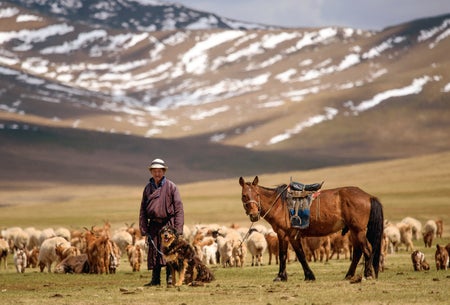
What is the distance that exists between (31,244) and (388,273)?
87.0 feet

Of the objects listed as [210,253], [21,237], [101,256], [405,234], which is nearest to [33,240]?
[21,237]

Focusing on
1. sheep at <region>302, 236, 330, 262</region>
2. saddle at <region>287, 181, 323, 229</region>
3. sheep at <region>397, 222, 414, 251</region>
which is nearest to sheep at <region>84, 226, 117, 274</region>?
saddle at <region>287, 181, 323, 229</region>

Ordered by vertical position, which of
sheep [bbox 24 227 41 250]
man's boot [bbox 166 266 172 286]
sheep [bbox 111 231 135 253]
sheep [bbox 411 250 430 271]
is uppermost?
sheep [bbox 24 227 41 250]

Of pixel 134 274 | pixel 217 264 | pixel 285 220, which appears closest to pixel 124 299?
pixel 285 220

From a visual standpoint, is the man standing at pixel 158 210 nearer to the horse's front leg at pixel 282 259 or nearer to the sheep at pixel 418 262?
the horse's front leg at pixel 282 259

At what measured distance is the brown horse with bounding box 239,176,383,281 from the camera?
21422 mm

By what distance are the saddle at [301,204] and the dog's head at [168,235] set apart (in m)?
2.98

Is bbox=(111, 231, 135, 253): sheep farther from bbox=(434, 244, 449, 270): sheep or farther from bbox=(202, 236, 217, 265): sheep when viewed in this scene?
bbox=(434, 244, 449, 270): sheep

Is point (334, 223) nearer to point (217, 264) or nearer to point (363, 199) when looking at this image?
point (363, 199)

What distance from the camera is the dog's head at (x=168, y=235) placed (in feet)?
66.4

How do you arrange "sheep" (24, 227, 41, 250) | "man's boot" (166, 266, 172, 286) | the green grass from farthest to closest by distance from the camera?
"sheep" (24, 227, 41, 250) < "man's boot" (166, 266, 172, 286) < the green grass

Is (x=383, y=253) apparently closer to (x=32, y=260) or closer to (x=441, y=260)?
(x=441, y=260)

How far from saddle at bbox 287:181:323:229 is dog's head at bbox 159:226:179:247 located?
2.98 meters

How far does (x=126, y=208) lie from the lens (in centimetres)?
10169
